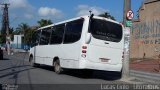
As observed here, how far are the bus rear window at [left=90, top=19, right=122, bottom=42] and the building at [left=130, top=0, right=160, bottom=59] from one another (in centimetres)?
1768

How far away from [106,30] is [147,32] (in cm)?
1998

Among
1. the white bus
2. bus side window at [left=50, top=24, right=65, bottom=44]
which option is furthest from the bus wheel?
bus side window at [left=50, top=24, right=65, bottom=44]

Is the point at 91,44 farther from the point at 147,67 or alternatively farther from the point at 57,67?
Answer: the point at 147,67

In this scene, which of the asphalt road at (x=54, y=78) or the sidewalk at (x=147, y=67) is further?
the sidewalk at (x=147, y=67)

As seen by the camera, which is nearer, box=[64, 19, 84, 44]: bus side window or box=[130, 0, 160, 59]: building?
box=[64, 19, 84, 44]: bus side window

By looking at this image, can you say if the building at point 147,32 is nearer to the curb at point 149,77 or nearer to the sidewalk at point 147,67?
the sidewalk at point 147,67

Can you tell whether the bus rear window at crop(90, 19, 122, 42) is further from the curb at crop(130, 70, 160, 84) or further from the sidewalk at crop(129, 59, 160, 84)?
the sidewalk at crop(129, 59, 160, 84)

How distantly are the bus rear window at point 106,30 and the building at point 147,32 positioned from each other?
17676 mm

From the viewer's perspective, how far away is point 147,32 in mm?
37312

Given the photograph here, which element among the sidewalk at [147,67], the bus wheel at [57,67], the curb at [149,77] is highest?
the bus wheel at [57,67]

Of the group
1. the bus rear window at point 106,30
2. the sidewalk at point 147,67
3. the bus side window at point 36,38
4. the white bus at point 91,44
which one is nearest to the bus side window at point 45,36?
the bus side window at point 36,38

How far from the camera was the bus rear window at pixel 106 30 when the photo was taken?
17.7 metres

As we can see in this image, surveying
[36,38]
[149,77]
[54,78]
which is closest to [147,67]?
[36,38]

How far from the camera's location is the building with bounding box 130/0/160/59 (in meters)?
36.0
